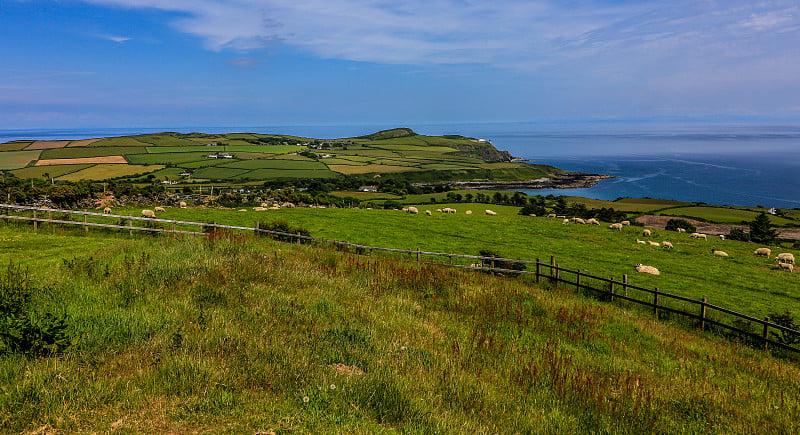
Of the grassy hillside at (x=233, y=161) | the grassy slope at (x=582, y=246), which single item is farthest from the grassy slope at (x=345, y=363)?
the grassy hillside at (x=233, y=161)

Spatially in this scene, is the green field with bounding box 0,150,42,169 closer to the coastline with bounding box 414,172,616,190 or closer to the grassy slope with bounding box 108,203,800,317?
the grassy slope with bounding box 108,203,800,317

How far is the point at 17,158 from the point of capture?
115 m

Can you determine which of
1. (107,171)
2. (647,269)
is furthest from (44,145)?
(647,269)

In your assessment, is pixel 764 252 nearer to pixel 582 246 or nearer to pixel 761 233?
pixel 582 246

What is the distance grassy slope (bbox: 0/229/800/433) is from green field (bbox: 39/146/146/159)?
474ft

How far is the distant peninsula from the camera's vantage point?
101000 millimetres

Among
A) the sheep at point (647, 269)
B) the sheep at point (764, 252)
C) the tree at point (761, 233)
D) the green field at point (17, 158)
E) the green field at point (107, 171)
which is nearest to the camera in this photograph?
the sheep at point (647, 269)

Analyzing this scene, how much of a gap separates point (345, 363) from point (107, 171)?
394 feet

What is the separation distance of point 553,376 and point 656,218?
230 ft

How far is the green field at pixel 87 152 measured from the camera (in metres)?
122

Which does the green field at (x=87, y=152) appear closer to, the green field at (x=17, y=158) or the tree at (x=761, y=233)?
the green field at (x=17, y=158)

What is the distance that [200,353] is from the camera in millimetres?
6137

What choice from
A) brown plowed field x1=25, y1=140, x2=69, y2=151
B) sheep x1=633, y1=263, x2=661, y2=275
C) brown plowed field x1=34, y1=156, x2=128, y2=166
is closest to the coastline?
brown plowed field x1=34, y1=156, x2=128, y2=166

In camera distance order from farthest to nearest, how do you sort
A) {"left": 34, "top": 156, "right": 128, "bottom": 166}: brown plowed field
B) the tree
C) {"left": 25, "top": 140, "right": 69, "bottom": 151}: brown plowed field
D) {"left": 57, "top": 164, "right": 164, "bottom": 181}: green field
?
{"left": 25, "top": 140, "right": 69, "bottom": 151}: brown plowed field
{"left": 34, "top": 156, "right": 128, "bottom": 166}: brown plowed field
{"left": 57, "top": 164, "right": 164, "bottom": 181}: green field
the tree
